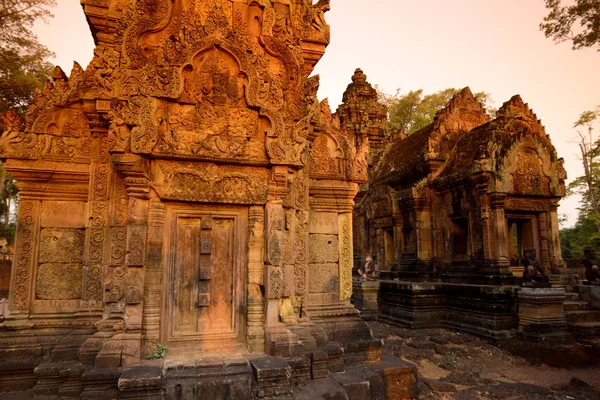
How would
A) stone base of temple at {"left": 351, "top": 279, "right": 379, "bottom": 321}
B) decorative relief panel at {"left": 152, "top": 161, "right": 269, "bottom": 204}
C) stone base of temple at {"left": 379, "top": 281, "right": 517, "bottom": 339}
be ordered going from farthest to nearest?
1. stone base of temple at {"left": 351, "top": 279, "right": 379, "bottom": 321}
2. stone base of temple at {"left": 379, "top": 281, "right": 517, "bottom": 339}
3. decorative relief panel at {"left": 152, "top": 161, "right": 269, "bottom": 204}

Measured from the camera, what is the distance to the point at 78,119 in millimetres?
4988

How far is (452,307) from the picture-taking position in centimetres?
1035

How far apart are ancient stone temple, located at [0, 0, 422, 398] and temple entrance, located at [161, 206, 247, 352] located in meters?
0.02

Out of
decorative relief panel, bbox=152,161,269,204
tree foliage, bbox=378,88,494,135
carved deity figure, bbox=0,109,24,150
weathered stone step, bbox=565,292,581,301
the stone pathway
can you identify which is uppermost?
tree foliage, bbox=378,88,494,135

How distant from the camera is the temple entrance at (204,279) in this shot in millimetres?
4355

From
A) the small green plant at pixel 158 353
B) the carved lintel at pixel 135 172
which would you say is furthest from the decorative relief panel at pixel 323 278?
the carved lintel at pixel 135 172

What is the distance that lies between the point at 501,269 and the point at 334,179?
674cm

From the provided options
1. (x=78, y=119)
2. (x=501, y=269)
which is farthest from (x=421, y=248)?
(x=78, y=119)

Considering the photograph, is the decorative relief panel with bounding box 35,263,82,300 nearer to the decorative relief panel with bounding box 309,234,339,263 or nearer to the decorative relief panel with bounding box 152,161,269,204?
the decorative relief panel with bounding box 152,161,269,204

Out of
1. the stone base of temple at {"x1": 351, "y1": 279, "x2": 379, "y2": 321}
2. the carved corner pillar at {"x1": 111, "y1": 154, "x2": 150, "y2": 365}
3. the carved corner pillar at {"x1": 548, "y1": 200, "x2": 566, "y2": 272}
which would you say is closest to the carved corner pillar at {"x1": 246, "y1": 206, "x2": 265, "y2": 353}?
the carved corner pillar at {"x1": 111, "y1": 154, "x2": 150, "y2": 365}

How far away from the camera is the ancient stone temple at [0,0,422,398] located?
4156 mm

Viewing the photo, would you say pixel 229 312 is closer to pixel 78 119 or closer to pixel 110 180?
pixel 110 180

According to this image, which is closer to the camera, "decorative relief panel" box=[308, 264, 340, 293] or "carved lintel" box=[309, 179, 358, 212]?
"decorative relief panel" box=[308, 264, 340, 293]

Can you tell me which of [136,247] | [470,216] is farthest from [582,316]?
[136,247]
